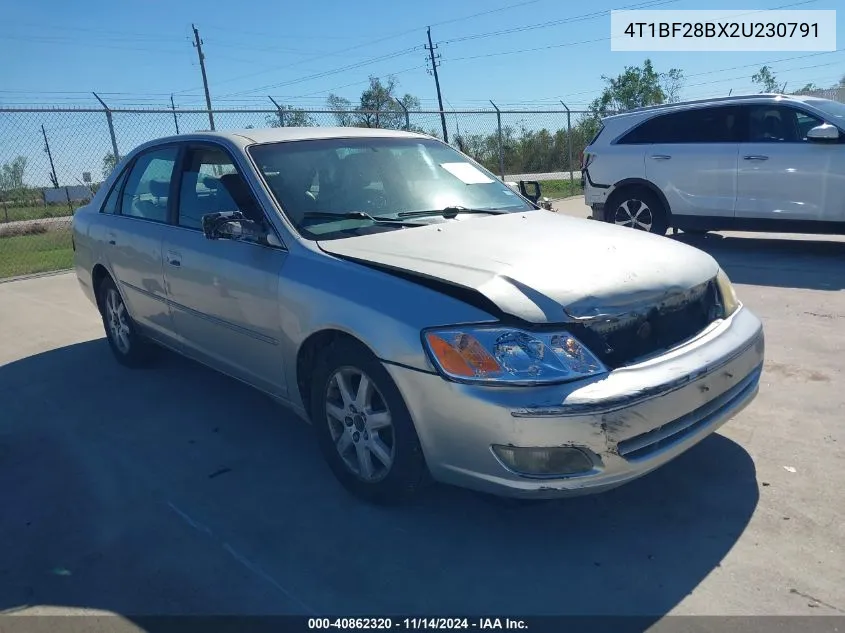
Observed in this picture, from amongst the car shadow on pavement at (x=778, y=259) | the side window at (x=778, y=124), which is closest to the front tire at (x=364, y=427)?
the car shadow on pavement at (x=778, y=259)

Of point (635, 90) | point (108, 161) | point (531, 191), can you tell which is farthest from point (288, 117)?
point (635, 90)

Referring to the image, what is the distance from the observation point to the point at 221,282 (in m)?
3.79

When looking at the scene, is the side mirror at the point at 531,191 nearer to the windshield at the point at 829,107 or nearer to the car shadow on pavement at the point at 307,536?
the car shadow on pavement at the point at 307,536

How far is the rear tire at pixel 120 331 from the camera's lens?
16.9 feet

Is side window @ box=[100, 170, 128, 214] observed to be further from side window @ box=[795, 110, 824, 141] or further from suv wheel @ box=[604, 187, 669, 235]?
side window @ box=[795, 110, 824, 141]

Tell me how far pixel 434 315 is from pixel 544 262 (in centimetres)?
59

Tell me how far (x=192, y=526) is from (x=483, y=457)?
4.56 feet

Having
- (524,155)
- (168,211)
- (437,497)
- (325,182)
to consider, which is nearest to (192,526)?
(437,497)

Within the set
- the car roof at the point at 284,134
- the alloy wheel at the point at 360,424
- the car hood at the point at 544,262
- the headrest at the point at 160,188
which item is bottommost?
the alloy wheel at the point at 360,424

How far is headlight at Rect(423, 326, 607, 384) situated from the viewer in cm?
258

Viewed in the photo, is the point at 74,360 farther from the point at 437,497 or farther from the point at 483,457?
the point at 483,457

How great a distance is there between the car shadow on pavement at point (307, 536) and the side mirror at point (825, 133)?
527 centimetres

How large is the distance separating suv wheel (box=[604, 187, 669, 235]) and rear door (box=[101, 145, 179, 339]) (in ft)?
19.5

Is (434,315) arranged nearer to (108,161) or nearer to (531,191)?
(531,191)
